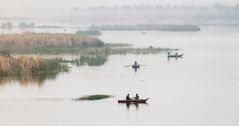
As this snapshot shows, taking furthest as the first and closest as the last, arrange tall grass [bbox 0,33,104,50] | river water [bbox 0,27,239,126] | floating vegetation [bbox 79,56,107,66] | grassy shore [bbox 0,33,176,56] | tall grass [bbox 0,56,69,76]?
tall grass [bbox 0,33,104,50] → grassy shore [bbox 0,33,176,56] → floating vegetation [bbox 79,56,107,66] → tall grass [bbox 0,56,69,76] → river water [bbox 0,27,239,126]

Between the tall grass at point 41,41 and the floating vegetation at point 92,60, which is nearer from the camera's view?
the floating vegetation at point 92,60

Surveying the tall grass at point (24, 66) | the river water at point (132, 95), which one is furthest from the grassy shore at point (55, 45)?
the tall grass at point (24, 66)

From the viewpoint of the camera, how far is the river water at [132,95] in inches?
1248

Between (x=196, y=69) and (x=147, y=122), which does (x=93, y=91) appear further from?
(x=196, y=69)

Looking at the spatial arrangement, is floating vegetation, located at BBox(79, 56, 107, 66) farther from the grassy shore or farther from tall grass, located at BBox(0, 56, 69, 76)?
tall grass, located at BBox(0, 56, 69, 76)

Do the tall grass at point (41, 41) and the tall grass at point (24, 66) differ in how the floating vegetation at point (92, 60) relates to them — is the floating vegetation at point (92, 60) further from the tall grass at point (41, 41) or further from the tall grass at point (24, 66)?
the tall grass at point (41, 41)

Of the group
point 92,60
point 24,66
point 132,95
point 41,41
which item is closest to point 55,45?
point 41,41

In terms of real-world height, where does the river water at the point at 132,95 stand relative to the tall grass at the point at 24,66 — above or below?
below

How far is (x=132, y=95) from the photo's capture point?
38.0 m

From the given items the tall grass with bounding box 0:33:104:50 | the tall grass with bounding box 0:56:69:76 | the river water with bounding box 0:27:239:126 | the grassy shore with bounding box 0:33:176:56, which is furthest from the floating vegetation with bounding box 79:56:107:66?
the tall grass with bounding box 0:33:104:50

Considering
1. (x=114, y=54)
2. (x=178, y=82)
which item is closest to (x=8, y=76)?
(x=178, y=82)

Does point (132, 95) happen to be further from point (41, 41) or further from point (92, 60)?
point (41, 41)

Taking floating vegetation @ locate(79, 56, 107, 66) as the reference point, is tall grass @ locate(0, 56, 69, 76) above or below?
below

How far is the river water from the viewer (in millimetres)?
31703
